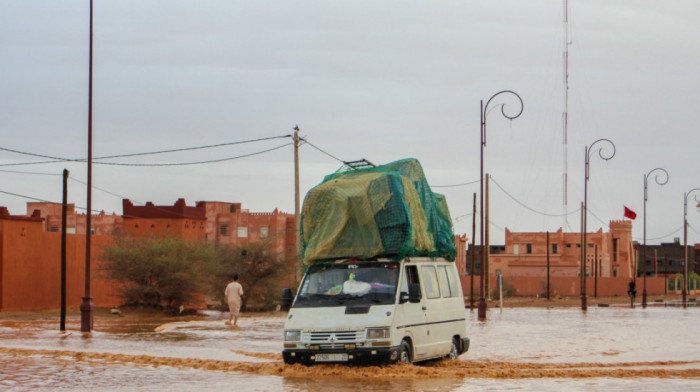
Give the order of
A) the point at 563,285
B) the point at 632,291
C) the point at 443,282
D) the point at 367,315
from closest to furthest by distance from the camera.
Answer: the point at 367,315 < the point at 443,282 < the point at 632,291 < the point at 563,285

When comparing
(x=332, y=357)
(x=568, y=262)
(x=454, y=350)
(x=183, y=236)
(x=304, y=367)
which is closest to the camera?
(x=332, y=357)

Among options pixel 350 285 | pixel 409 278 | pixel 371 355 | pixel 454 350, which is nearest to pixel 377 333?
pixel 371 355

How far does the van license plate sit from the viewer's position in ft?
51.6

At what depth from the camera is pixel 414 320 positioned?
16609mm

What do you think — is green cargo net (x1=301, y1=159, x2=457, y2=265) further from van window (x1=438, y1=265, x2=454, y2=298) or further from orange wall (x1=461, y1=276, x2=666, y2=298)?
orange wall (x1=461, y1=276, x2=666, y2=298)

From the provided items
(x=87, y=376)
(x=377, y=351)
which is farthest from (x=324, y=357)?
(x=87, y=376)

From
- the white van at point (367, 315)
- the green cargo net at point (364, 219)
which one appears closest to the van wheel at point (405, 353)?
the white van at point (367, 315)

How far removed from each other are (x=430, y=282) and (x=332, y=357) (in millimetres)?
2816

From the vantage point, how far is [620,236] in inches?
4943

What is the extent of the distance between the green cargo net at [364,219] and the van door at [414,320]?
418 millimetres

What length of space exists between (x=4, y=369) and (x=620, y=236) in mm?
115586

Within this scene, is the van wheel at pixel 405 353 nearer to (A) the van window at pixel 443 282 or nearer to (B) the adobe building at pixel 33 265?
(A) the van window at pixel 443 282

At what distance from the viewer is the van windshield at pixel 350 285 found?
16.4m

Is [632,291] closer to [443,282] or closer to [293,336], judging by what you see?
[443,282]
